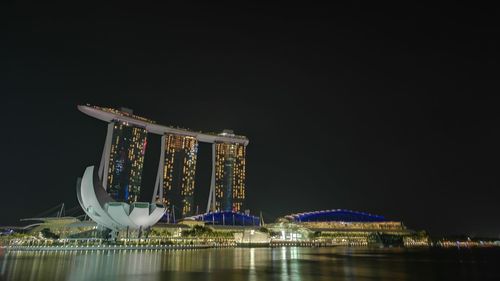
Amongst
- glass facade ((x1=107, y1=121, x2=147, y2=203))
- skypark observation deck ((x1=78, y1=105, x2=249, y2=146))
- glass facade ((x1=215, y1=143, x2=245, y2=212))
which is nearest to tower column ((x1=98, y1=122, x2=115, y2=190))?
glass facade ((x1=107, y1=121, x2=147, y2=203))

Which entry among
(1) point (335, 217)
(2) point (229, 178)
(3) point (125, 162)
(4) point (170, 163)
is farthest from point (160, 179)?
(1) point (335, 217)

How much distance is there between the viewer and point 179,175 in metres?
107

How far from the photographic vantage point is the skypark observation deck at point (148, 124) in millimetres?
87438

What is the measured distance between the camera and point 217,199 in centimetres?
11338

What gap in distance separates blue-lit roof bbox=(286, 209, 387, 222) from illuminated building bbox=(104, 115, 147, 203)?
5378 centimetres

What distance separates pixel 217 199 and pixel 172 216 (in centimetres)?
1650

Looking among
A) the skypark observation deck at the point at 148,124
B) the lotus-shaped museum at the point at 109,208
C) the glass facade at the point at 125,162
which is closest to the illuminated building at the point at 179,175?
the skypark observation deck at the point at 148,124

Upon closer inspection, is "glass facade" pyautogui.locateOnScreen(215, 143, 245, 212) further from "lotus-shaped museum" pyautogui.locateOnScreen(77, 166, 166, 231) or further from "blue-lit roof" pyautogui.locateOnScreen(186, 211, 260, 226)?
"lotus-shaped museum" pyautogui.locateOnScreen(77, 166, 166, 231)

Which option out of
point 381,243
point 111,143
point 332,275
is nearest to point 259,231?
point 381,243

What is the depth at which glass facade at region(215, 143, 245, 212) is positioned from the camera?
373ft

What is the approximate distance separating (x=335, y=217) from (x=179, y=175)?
52.7 metres

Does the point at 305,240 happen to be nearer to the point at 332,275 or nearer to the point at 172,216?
the point at 172,216

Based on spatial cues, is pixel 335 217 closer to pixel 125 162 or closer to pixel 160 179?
pixel 160 179

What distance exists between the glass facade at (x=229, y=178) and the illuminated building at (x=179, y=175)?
27.9 ft
